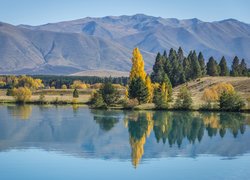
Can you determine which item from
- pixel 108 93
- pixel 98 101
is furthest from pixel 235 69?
pixel 98 101

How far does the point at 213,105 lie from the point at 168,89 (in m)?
10.7

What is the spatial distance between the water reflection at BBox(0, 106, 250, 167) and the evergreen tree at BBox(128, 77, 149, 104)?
7.42 m

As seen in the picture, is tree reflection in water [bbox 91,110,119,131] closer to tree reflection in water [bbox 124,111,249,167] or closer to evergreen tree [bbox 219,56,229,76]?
tree reflection in water [bbox 124,111,249,167]

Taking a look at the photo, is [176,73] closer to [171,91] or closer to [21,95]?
[171,91]

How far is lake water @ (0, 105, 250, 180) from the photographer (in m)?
39.3

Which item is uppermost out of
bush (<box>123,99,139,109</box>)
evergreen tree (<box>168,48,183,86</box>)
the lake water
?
evergreen tree (<box>168,48,183,86</box>)

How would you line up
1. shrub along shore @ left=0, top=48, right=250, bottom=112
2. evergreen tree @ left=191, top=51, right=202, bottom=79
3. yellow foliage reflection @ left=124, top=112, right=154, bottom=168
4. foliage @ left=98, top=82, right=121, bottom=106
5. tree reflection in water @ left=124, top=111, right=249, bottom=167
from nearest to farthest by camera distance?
yellow foliage reflection @ left=124, top=112, right=154, bottom=168, tree reflection in water @ left=124, top=111, right=249, bottom=167, shrub along shore @ left=0, top=48, right=250, bottom=112, foliage @ left=98, top=82, right=121, bottom=106, evergreen tree @ left=191, top=51, right=202, bottom=79

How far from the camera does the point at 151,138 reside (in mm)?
57875

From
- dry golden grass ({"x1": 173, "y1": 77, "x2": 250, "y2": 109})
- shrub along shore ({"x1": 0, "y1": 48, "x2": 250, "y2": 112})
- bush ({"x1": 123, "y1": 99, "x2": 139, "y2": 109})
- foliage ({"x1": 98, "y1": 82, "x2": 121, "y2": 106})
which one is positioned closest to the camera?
shrub along shore ({"x1": 0, "y1": 48, "x2": 250, "y2": 112})

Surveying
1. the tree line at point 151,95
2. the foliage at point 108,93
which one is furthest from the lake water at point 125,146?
the foliage at point 108,93

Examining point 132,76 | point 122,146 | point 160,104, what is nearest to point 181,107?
point 160,104

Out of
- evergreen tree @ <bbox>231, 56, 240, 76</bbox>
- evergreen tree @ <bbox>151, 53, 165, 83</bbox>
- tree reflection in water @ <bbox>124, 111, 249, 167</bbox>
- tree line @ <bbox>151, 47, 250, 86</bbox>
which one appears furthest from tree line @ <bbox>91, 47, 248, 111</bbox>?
evergreen tree @ <bbox>231, 56, 240, 76</bbox>

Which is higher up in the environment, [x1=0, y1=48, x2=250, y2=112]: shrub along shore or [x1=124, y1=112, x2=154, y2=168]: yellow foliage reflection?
[x1=0, y1=48, x2=250, y2=112]: shrub along shore

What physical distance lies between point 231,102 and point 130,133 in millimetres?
31640
